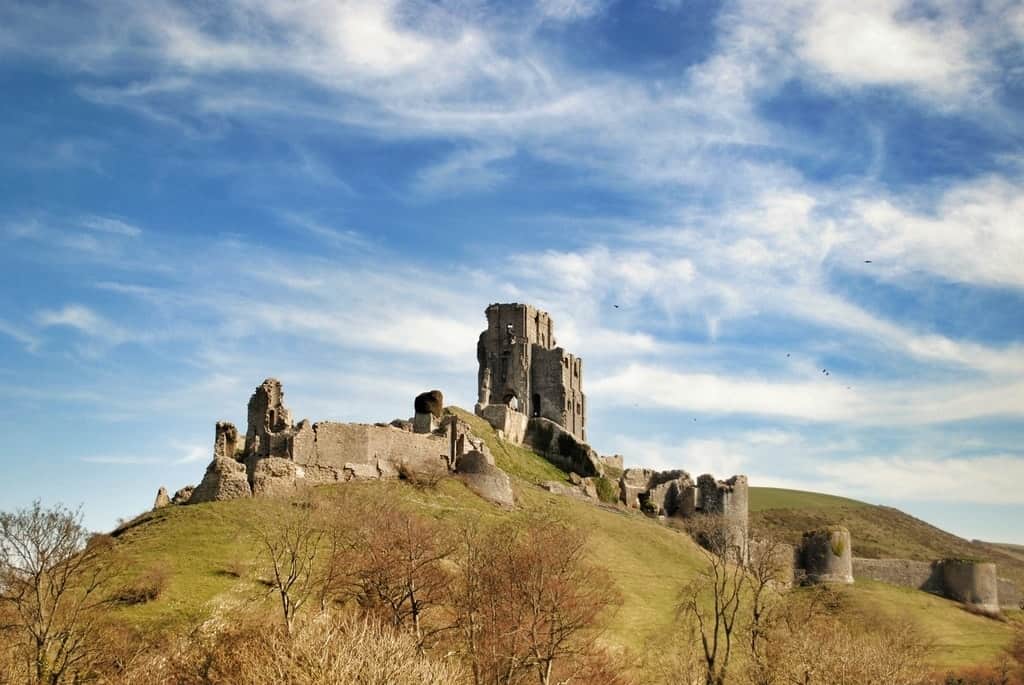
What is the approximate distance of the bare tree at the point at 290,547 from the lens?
3850 centimetres

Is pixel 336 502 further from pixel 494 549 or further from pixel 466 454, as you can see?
pixel 466 454

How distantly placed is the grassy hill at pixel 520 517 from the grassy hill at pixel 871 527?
3084 centimetres

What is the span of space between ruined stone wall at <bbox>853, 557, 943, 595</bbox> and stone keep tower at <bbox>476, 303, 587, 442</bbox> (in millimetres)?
33884

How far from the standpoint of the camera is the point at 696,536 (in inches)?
3135

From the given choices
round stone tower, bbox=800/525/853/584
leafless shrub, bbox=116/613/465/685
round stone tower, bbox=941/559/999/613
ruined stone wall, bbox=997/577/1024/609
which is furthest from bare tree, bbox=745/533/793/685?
ruined stone wall, bbox=997/577/1024/609

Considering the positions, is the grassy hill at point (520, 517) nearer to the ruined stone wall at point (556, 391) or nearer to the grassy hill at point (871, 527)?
the ruined stone wall at point (556, 391)

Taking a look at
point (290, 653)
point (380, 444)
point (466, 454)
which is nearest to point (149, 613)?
point (290, 653)

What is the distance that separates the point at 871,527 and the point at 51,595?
107m

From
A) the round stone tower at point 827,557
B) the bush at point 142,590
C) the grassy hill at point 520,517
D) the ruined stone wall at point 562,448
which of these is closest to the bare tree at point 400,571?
the grassy hill at point 520,517

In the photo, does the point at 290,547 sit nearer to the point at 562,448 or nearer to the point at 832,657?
the point at 832,657

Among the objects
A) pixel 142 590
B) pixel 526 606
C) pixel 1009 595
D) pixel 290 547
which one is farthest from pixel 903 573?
pixel 142 590

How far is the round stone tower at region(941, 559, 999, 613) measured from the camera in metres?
80.2

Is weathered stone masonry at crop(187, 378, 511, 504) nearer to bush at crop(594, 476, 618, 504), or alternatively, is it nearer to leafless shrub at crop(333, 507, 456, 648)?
leafless shrub at crop(333, 507, 456, 648)

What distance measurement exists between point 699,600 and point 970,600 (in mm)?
33882
